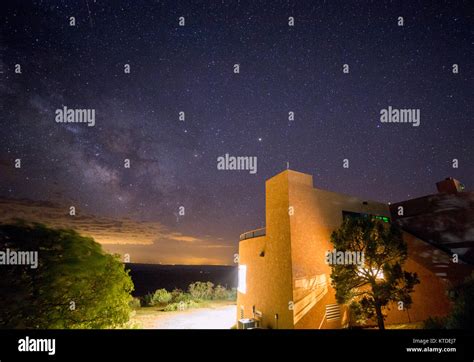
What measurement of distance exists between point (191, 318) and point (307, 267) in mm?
14615

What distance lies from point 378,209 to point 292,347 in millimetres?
15792

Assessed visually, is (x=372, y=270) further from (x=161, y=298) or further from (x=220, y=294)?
(x=161, y=298)

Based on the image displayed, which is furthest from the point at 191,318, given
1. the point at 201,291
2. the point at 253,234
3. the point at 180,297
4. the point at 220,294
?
the point at 253,234

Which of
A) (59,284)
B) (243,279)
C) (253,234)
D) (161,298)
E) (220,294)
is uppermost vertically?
(253,234)

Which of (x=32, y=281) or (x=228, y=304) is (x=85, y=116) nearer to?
(x=32, y=281)

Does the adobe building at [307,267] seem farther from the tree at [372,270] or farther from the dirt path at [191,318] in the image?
the dirt path at [191,318]

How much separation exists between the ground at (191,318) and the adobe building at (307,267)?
663cm

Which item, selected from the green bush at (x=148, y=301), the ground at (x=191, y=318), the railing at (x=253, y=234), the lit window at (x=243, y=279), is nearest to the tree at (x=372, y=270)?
the railing at (x=253, y=234)

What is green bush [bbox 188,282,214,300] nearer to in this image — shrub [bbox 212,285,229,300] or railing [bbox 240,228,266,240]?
shrub [bbox 212,285,229,300]

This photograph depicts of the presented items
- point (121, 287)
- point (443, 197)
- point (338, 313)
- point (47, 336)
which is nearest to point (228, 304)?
point (338, 313)

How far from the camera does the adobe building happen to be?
12.4 meters

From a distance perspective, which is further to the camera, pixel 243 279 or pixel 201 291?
pixel 201 291

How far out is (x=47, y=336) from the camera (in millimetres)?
4758

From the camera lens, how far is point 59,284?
931 cm
